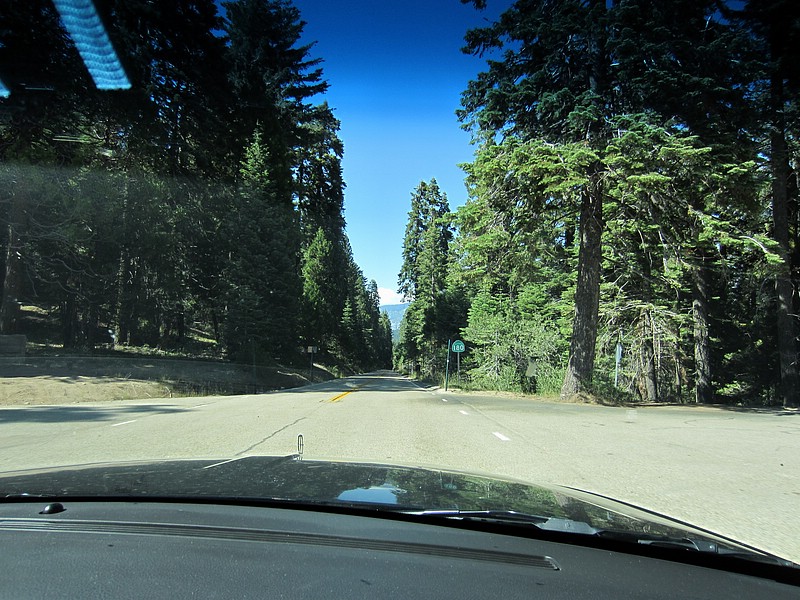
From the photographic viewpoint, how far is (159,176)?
98.2ft

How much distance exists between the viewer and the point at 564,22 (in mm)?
19297

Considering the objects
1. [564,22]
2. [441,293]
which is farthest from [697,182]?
[441,293]

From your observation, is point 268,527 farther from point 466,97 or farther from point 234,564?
point 466,97

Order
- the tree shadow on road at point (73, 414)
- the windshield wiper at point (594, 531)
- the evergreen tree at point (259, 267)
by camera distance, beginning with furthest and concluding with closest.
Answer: the evergreen tree at point (259, 267), the tree shadow on road at point (73, 414), the windshield wiper at point (594, 531)

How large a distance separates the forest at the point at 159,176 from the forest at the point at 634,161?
49.8 ft

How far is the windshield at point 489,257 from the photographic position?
840cm

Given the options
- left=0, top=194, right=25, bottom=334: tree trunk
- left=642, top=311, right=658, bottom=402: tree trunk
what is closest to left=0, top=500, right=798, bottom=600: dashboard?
left=642, top=311, right=658, bottom=402: tree trunk

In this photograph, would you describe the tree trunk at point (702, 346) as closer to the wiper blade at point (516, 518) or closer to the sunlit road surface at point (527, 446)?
the sunlit road surface at point (527, 446)

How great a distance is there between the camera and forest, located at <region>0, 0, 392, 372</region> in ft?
75.8

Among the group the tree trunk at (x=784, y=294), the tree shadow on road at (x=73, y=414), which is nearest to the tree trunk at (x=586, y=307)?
the tree trunk at (x=784, y=294)

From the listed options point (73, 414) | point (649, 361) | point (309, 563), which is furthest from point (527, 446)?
point (649, 361)

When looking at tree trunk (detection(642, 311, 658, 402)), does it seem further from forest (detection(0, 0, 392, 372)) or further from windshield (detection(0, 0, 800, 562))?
forest (detection(0, 0, 392, 372))

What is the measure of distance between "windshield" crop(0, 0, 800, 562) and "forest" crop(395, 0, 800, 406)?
0.13 m

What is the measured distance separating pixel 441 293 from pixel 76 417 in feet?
142
